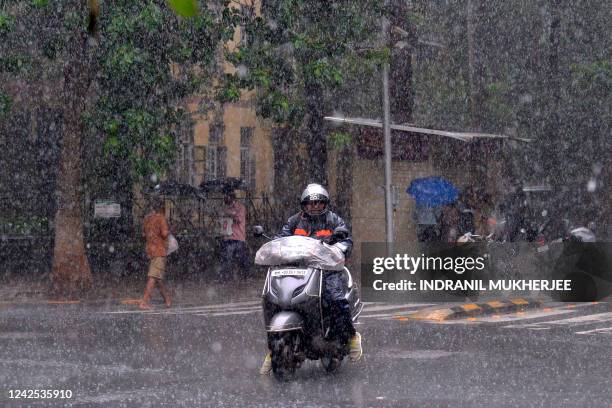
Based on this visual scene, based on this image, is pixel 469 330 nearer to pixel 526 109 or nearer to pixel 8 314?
pixel 8 314

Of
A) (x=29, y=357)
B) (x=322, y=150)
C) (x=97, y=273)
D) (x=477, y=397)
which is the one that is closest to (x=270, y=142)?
(x=322, y=150)

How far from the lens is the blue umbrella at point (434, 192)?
26.4 meters

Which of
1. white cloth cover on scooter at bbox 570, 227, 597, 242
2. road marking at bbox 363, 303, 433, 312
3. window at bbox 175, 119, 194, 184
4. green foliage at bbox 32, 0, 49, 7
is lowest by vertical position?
road marking at bbox 363, 303, 433, 312

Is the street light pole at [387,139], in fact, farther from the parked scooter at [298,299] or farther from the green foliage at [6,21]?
the parked scooter at [298,299]

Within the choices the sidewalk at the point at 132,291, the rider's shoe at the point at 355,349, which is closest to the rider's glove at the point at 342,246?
the rider's shoe at the point at 355,349

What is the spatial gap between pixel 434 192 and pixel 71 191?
10.9 metres

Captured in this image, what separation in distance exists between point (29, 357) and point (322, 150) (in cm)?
1465

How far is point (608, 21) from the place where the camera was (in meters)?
32.7

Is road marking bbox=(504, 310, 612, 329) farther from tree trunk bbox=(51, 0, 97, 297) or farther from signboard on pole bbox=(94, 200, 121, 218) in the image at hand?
signboard on pole bbox=(94, 200, 121, 218)

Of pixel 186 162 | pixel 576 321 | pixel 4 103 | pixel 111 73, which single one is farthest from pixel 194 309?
pixel 186 162

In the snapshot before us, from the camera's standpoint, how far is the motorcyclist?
8797mm

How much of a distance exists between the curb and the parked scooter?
5754 mm

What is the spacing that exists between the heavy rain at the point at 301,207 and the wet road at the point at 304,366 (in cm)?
5

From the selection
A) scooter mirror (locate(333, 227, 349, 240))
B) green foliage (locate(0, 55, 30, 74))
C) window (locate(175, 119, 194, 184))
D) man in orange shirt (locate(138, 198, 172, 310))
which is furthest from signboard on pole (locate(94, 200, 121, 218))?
scooter mirror (locate(333, 227, 349, 240))
